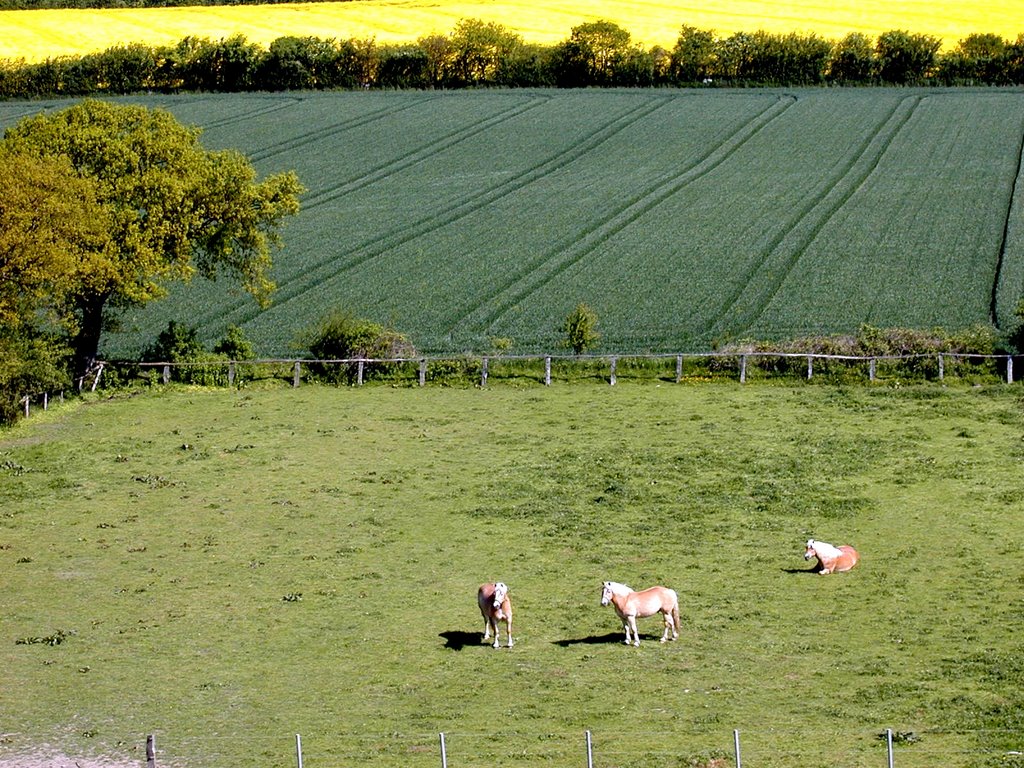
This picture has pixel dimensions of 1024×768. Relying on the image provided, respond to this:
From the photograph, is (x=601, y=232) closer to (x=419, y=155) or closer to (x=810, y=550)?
(x=419, y=155)

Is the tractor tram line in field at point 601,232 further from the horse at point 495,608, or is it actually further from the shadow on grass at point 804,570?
the horse at point 495,608

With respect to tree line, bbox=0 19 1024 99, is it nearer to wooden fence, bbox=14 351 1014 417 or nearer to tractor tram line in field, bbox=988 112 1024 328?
tractor tram line in field, bbox=988 112 1024 328

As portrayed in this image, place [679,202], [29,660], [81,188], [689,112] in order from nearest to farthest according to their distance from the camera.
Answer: [29,660], [81,188], [679,202], [689,112]

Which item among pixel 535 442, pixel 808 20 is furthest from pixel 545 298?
pixel 808 20

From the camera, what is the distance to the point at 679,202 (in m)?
81.3

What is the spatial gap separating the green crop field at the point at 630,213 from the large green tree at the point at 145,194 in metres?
4.70

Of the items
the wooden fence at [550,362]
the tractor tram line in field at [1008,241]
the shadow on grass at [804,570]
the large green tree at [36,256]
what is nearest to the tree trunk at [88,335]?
the wooden fence at [550,362]

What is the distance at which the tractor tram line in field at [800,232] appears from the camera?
197ft

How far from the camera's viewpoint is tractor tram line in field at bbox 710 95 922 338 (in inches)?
2363

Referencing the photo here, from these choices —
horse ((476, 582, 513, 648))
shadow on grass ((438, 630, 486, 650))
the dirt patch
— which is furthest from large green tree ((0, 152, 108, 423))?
the dirt patch

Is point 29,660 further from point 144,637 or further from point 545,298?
point 545,298

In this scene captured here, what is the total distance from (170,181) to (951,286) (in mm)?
29833

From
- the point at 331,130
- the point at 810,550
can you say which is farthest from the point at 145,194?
the point at 331,130

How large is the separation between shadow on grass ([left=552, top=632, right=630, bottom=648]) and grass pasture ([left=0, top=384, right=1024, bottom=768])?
0.23 feet
